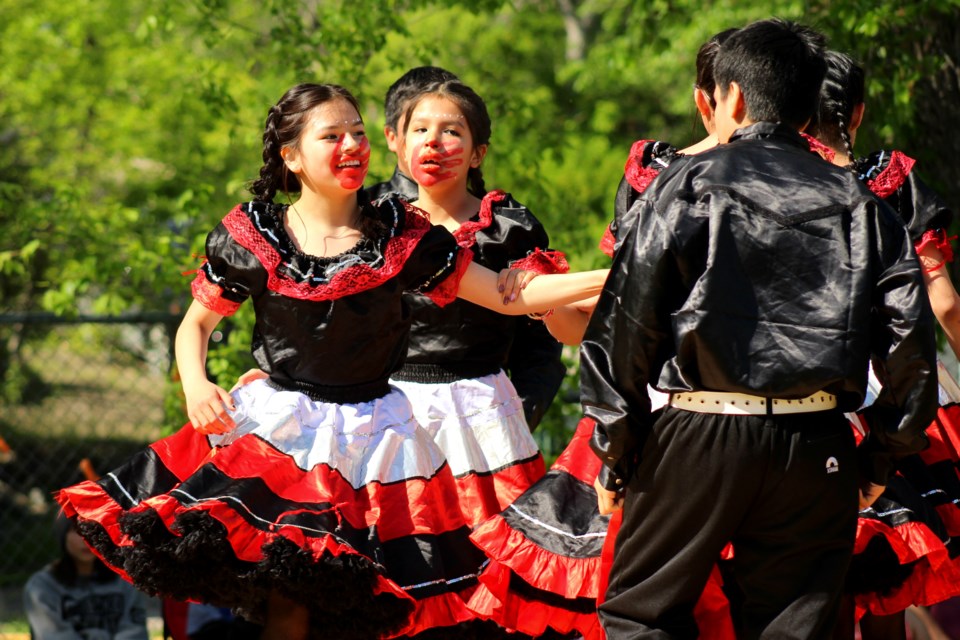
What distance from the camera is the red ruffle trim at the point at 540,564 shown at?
352cm

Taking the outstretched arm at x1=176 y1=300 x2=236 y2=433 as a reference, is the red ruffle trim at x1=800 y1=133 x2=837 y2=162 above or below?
above

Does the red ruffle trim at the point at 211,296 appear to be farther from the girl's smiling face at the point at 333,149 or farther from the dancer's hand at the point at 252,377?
the girl's smiling face at the point at 333,149

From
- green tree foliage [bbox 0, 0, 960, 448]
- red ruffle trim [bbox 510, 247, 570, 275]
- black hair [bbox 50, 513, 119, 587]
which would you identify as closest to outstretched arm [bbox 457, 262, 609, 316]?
red ruffle trim [bbox 510, 247, 570, 275]

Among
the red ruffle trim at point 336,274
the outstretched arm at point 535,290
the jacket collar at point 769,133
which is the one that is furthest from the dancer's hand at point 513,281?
the jacket collar at point 769,133

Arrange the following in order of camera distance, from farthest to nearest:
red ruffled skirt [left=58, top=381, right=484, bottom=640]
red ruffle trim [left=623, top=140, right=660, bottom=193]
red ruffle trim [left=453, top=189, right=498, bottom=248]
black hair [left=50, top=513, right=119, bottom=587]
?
black hair [left=50, top=513, right=119, bottom=587] < red ruffle trim [left=453, top=189, right=498, bottom=248] < red ruffle trim [left=623, top=140, right=660, bottom=193] < red ruffled skirt [left=58, top=381, right=484, bottom=640]

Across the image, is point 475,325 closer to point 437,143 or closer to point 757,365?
point 437,143

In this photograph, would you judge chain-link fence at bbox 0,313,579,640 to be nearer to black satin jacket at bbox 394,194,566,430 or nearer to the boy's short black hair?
the boy's short black hair

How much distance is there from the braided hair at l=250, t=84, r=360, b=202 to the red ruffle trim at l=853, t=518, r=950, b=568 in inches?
76.7

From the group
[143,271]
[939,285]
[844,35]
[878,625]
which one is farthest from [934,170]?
[143,271]

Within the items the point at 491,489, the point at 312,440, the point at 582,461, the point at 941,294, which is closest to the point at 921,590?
the point at 941,294

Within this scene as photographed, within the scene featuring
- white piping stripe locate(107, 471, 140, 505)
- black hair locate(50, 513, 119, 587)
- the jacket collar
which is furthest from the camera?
black hair locate(50, 513, 119, 587)

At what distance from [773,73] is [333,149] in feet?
4.57

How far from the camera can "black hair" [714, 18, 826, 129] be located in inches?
123

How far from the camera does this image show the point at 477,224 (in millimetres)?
4504
